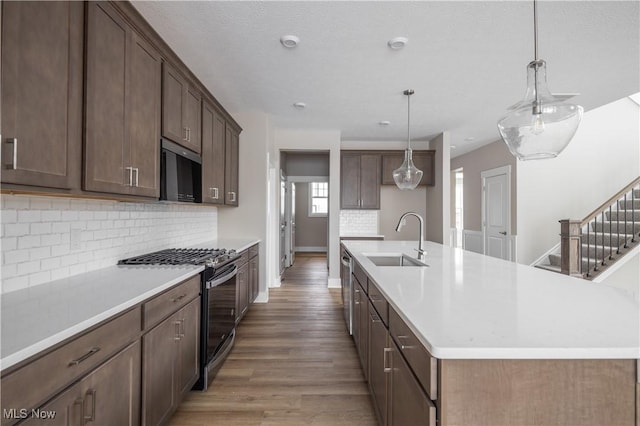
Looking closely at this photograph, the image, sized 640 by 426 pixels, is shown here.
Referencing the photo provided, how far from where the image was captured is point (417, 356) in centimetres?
106

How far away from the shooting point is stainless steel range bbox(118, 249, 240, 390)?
7.29 ft

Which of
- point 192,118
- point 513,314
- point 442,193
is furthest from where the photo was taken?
point 442,193

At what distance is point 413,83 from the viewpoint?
3.39 metres

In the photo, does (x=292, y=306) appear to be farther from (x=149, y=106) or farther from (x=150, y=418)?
(x=149, y=106)

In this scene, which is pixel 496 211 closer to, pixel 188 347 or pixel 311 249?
pixel 311 249

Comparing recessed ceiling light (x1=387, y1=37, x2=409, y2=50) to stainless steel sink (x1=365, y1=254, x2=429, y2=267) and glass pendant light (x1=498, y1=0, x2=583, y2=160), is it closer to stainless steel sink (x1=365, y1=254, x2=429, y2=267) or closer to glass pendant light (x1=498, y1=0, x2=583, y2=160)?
glass pendant light (x1=498, y1=0, x2=583, y2=160)

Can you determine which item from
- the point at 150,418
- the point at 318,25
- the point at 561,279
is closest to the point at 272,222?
the point at 318,25

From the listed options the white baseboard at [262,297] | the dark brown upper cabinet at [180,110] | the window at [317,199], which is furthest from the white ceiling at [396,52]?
the window at [317,199]

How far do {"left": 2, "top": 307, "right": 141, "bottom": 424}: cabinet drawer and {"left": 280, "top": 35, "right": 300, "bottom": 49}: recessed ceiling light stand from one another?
219 cm

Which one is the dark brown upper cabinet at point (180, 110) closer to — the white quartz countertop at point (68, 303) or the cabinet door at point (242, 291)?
the white quartz countertop at point (68, 303)

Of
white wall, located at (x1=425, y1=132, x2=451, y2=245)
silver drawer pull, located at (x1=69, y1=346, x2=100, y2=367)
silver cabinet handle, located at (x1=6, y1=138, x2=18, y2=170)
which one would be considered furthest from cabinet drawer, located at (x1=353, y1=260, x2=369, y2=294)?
white wall, located at (x1=425, y1=132, x2=451, y2=245)

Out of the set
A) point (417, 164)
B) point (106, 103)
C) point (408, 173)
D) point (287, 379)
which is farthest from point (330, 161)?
point (106, 103)

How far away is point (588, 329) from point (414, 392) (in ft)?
1.93

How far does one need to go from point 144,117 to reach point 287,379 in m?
2.13
